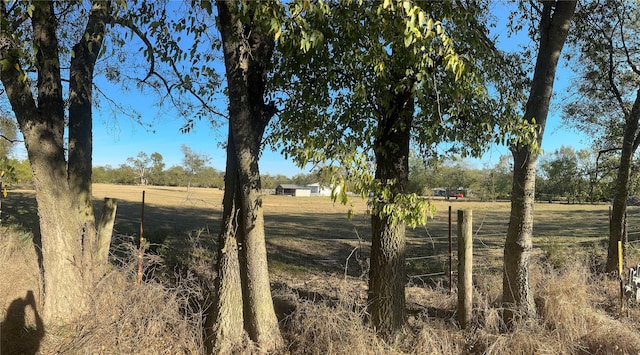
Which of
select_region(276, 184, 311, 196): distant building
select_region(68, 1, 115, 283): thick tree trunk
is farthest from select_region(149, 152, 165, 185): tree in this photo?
select_region(68, 1, 115, 283): thick tree trunk

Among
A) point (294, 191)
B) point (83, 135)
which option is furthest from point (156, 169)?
point (83, 135)

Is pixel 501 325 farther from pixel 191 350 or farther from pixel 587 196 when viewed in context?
pixel 587 196

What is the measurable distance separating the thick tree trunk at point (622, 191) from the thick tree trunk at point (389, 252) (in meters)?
5.92

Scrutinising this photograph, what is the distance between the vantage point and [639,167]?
33.1 feet

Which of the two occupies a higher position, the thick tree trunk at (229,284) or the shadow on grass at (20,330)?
the thick tree trunk at (229,284)

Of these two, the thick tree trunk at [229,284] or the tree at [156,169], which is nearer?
the thick tree trunk at [229,284]

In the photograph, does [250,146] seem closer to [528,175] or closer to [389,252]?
[389,252]

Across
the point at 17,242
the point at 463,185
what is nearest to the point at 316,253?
the point at 17,242

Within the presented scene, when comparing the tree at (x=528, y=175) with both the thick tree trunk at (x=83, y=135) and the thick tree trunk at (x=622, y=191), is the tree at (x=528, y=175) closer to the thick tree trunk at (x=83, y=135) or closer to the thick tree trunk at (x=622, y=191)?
the thick tree trunk at (x=622, y=191)

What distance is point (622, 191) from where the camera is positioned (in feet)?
27.5

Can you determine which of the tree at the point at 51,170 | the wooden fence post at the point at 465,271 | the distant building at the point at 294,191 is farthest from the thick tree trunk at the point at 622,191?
the distant building at the point at 294,191

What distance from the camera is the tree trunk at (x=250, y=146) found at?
445 cm

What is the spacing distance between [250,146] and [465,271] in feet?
10.6

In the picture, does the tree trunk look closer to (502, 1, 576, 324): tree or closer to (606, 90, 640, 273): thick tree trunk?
(502, 1, 576, 324): tree
